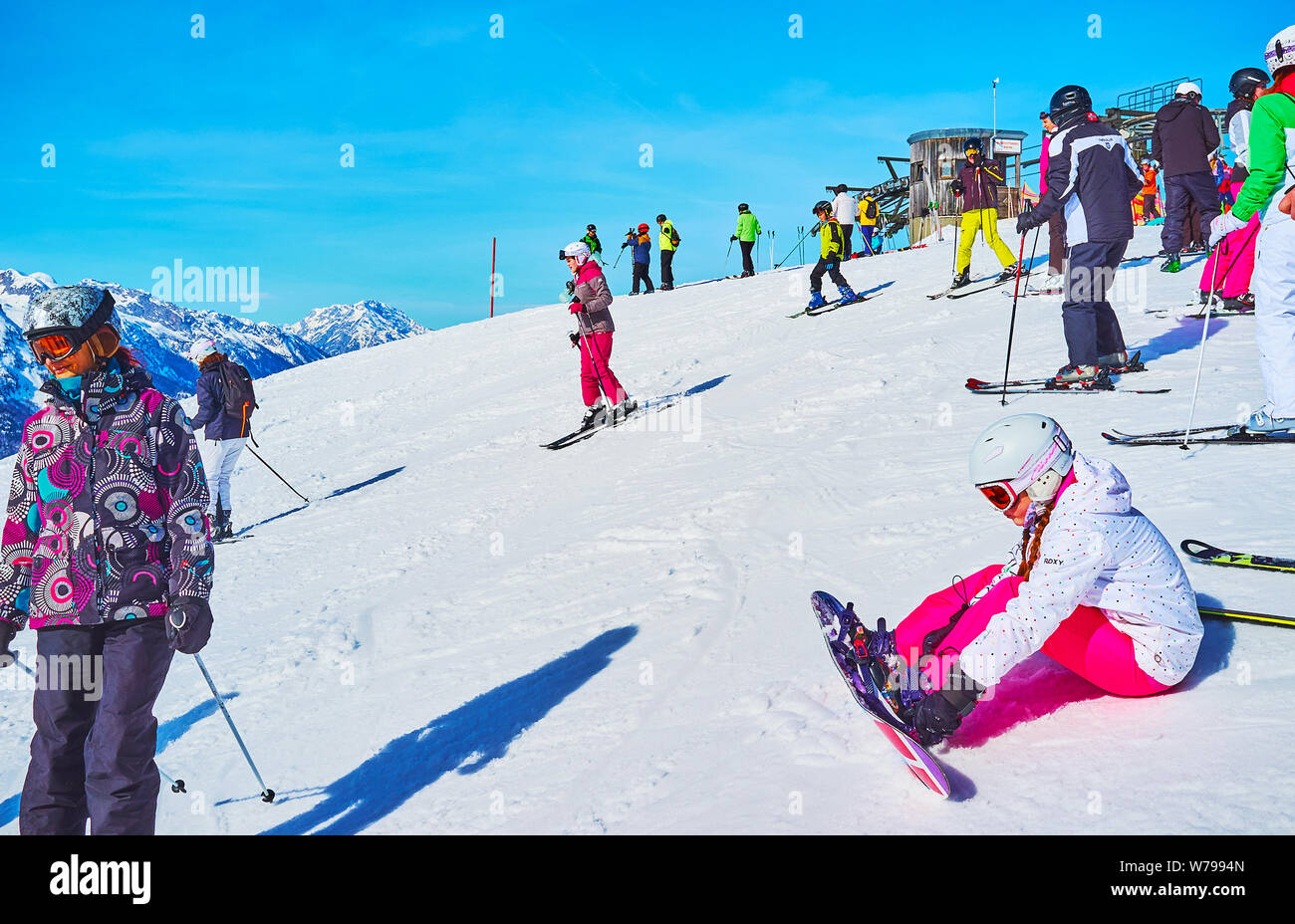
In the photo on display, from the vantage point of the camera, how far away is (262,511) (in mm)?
9797

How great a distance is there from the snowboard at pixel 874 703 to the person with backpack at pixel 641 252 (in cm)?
1926

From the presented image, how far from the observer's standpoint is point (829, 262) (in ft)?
49.0

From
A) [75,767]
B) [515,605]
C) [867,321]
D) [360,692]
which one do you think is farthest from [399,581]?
[867,321]

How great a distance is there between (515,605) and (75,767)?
10.3 feet

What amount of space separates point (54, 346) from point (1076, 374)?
7.98 metres

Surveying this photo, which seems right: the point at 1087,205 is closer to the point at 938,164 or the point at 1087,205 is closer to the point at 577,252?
the point at 577,252

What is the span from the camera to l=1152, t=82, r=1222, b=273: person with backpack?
1186 centimetres

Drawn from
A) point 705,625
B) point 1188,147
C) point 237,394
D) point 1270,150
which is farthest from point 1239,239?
point 237,394

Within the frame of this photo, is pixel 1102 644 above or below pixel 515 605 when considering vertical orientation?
above

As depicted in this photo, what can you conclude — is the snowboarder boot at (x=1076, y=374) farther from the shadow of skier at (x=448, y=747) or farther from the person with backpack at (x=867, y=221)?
the person with backpack at (x=867, y=221)

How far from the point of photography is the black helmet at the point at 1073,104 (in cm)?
783

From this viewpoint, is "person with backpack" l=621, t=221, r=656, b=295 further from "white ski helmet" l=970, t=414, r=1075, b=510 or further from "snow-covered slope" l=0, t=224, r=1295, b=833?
"white ski helmet" l=970, t=414, r=1075, b=510

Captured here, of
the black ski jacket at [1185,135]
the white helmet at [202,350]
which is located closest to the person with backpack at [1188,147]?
the black ski jacket at [1185,135]
